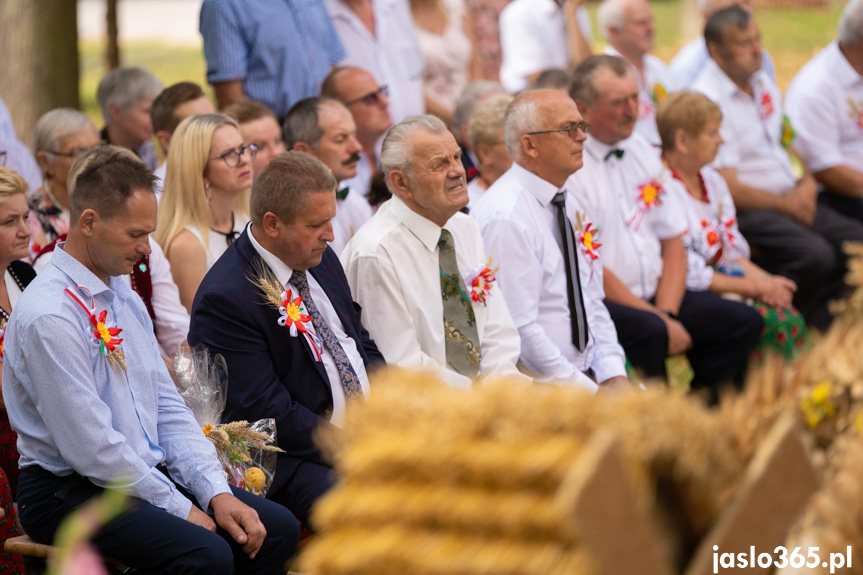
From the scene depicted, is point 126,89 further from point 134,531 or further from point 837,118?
point 837,118

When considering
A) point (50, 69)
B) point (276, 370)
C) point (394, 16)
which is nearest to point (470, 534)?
point (276, 370)

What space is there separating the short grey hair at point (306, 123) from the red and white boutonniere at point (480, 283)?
1379 mm

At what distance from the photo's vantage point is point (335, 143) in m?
5.57

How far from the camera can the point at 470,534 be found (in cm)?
160

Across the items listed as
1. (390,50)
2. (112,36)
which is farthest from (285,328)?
(112,36)

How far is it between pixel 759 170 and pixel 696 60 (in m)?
1.18

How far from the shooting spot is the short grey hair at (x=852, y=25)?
794cm

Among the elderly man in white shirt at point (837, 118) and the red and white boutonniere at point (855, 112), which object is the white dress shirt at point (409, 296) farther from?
the red and white boutonniere at point (855, 112)

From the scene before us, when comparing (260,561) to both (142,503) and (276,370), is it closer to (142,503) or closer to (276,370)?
(142,503)

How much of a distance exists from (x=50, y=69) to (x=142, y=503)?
18.8ft

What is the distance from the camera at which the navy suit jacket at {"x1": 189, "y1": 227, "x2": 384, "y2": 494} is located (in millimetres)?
3854

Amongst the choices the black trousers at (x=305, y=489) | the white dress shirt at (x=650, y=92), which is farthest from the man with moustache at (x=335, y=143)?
the white dress shirt at (x=650, y=92)

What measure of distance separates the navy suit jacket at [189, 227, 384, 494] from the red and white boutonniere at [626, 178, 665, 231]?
289cm

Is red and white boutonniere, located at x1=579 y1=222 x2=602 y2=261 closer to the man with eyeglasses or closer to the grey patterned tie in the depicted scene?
the man with eyeglasses
